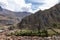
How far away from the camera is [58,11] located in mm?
112562

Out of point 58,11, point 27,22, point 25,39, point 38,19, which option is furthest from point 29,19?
point 25,39

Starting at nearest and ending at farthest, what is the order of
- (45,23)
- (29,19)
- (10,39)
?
(10,39), (45,23), (29,19)

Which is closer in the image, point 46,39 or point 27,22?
point 46,39

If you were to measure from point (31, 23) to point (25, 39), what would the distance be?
51.2 metres

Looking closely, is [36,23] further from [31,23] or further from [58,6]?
[58,6]

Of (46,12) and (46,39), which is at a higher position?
(46,12)

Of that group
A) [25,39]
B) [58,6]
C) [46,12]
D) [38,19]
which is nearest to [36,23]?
[38,19]

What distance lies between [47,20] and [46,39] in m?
46.4

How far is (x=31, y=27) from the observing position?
107 meters

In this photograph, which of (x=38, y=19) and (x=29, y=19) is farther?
(x=29, y=19)

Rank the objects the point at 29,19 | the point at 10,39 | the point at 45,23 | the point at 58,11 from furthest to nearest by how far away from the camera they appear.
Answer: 1. the point at 29,19
2. the point at 58,11
3. the point at 45,23
4. the point at 10,39

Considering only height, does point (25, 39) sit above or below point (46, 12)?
below

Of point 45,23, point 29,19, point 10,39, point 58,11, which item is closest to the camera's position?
point 10,39

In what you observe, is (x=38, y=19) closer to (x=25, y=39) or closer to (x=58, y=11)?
(x=58, y=11)
